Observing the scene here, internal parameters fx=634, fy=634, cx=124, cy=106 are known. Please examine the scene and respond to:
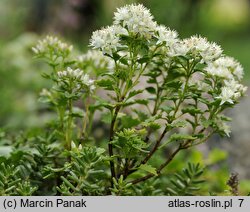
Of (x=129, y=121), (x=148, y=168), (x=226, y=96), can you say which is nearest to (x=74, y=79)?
(x=129, y=121)

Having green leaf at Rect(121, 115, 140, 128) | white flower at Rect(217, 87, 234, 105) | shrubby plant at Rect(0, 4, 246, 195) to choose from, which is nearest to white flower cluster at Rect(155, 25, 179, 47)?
shrubby plant at Rect(0, 4, 246, 195)

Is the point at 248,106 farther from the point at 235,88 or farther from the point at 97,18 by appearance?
the point at 97,18

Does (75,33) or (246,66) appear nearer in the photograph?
(75,33)

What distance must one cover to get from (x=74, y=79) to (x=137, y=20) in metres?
0.33

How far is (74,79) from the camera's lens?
7.49ft

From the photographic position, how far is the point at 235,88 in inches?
89.7

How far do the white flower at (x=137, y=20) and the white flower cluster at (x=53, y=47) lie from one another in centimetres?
42

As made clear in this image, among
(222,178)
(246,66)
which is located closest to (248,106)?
(222,178)

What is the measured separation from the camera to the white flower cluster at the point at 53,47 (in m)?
2.52

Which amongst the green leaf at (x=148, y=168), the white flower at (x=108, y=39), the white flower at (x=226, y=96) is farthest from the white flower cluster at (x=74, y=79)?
the white flower at (x=226, y=96)

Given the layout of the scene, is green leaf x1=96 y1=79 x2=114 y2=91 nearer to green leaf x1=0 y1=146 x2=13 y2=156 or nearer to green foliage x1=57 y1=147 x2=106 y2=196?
green foliage x1=57 y1=147 x2=106 y2=196

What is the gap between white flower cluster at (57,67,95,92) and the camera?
2.27 m

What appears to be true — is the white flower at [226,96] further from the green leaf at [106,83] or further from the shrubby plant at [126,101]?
the green leaf at [106,83]

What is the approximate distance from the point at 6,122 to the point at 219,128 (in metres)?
2.89
